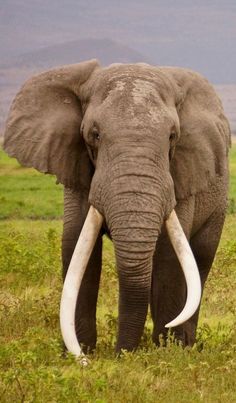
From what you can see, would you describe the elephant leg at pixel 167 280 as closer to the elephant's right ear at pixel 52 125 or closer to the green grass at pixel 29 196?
the elephant's right ear at pixel 52 125

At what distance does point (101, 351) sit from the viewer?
9164 mm

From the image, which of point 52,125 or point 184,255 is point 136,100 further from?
point 184,255

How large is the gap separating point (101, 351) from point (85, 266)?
3.88 feet

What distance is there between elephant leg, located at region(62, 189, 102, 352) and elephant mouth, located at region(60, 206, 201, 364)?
0.44 m

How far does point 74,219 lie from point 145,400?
1.85 meters

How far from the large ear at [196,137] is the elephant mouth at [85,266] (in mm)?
534

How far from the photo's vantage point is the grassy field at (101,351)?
7266 mm

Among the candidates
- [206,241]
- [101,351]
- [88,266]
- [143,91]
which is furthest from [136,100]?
[206,241]

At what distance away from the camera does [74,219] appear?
8797 millimetres

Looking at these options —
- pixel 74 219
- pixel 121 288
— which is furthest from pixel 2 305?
pixel 121 288

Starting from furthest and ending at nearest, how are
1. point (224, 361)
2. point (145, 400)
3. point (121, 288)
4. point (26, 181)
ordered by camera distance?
1. point (26, 181)
2. point (224, 361)
3. point (121, 288)
4. point (145, 400)

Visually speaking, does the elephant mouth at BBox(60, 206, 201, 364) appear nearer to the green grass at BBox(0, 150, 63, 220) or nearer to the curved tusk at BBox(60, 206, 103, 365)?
the curved tusk at BBox(60, 206, 103, 365)

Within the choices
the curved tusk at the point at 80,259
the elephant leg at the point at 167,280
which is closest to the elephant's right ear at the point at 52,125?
the curved tusk at the point at 80,259

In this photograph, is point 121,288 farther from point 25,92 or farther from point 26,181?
point 26,181
